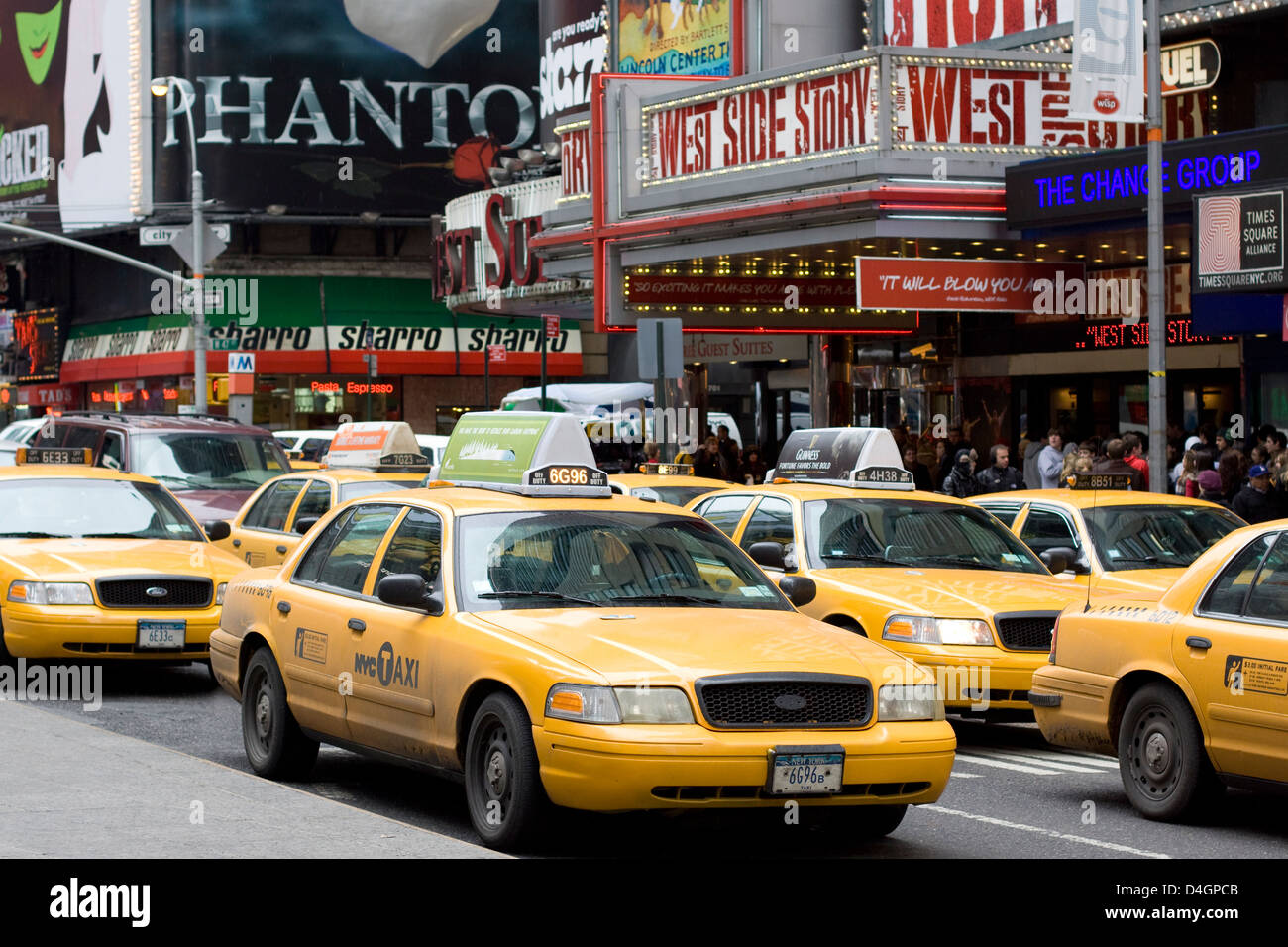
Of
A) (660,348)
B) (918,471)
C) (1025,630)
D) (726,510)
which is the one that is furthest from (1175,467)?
(1025,630)

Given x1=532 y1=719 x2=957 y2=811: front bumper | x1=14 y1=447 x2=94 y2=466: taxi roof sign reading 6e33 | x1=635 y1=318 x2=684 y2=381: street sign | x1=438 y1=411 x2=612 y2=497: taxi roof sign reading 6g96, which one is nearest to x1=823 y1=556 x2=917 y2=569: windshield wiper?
x1=438 y1=411 x2=612 y2=497: taxi roof sign reading 6g96

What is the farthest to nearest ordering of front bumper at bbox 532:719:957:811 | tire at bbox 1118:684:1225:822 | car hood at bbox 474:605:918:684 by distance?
tire at bbox 1118:684:1225:822 < car hood at bbox 474:605:918:684 < front bumper at bbox 532:719:957:811

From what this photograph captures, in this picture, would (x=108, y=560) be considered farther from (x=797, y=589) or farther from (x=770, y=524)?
(x=797, y=589)

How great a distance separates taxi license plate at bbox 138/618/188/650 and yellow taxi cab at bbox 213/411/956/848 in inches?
110

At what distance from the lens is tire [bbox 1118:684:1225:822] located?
8859mm

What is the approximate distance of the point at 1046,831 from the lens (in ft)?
29.5

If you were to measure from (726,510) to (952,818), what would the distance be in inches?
193

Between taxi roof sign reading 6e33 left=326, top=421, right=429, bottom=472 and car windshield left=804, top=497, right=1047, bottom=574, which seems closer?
car windshield left=804, top=497, right=1047, bottom=574

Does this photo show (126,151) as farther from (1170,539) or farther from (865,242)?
(1170,539)

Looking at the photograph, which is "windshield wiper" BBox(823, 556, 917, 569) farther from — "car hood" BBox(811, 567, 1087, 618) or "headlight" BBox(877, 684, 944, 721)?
"headlight" BBox(877, 684, 944, 721)

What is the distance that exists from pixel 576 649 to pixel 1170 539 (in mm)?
6991

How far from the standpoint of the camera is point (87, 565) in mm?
13422

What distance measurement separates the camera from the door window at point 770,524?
42.9ft

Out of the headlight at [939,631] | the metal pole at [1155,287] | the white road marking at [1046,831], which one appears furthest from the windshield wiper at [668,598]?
the metal pole at [1155,287]
